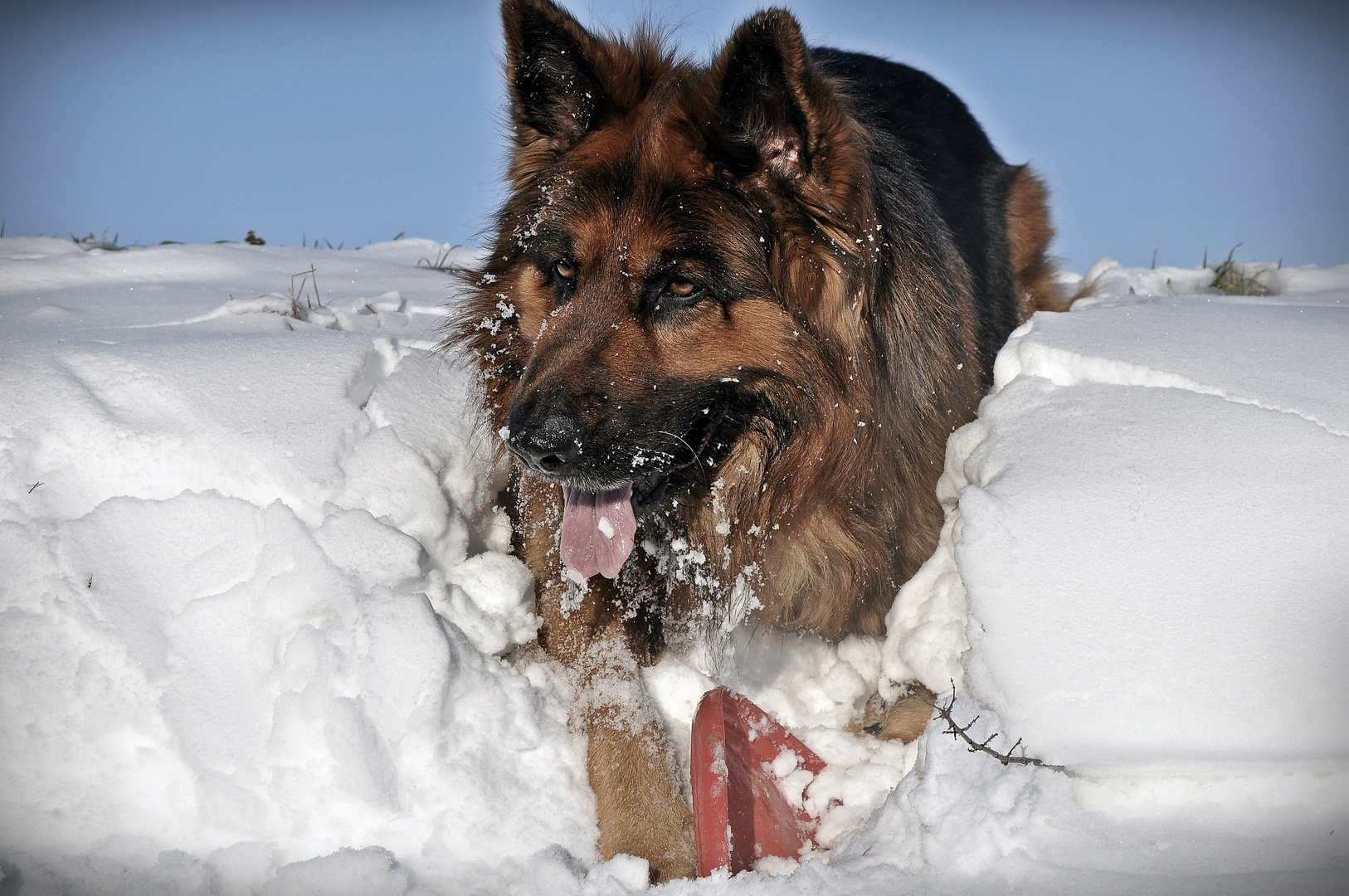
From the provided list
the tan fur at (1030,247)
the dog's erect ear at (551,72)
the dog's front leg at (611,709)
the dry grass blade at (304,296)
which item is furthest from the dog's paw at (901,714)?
the dry grass blade at (304,296)

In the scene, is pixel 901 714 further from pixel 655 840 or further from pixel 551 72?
pixel 551 72

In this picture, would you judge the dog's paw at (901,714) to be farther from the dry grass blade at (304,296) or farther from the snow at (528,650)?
the dry grass blade at (304,296)

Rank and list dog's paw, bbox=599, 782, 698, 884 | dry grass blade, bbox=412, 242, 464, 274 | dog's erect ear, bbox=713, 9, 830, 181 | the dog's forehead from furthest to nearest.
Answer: dry grass blade, bbox=412, 242, 464, 274 → the dog's forehead → dog's paw, bbox=599, 782, 698, 884 → dog's erect ear, bbox=713, 9, 830, 181

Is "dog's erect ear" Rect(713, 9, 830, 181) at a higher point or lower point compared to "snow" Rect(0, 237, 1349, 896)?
higher

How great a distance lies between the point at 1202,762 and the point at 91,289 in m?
4.58

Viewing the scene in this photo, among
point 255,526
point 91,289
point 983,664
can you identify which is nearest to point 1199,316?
point 983,664

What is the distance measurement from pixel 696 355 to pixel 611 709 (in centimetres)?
106

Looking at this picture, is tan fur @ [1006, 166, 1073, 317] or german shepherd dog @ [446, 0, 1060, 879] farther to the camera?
tan fur @ [1006, 166, 1073, 317]

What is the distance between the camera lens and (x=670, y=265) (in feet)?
8.43

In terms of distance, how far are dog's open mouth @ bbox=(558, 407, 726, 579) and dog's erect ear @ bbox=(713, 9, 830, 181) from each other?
731mm

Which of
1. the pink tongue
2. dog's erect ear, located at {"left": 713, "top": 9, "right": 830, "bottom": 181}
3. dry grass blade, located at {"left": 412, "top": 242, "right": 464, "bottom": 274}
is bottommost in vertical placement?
the pink tongue

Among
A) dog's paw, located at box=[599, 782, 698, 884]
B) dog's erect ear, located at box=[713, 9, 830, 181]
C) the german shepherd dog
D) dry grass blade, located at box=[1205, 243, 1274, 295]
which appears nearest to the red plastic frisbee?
dog's paw, located at box=[599, 782, 698, 884]

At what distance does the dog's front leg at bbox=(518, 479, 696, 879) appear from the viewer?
247 cm

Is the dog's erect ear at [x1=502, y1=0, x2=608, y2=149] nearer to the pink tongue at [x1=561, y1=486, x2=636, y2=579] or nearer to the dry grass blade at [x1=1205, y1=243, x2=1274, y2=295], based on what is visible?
the pink tongue at [x1=561, y1=486, x2=636, y2=579]
